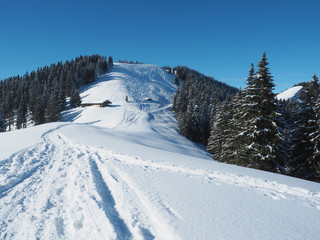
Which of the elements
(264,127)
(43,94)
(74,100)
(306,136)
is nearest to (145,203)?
(264,127)

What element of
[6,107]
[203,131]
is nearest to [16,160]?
[203,131]

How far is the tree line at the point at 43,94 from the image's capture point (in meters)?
53.1

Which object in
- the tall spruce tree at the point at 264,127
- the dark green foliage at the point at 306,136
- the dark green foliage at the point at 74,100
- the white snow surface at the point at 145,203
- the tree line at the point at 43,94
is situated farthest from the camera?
the dark green foliage at the point at 74,100

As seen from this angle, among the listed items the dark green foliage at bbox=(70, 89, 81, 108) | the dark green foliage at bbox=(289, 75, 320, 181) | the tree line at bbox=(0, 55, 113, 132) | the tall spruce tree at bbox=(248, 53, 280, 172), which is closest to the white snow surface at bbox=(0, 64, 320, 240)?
the tall spruce tree at bbox=(248, 53, 280, 172)

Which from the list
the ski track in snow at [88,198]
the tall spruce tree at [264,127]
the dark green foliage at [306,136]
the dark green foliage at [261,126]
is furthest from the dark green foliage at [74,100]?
the dark green foliage at [306,136]

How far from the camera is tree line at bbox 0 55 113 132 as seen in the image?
53094 mm

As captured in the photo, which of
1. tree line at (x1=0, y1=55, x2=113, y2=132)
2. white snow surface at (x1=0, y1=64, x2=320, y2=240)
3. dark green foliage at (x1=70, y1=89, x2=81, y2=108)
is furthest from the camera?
dark green foliage at (x1=70, y1=89, x2=81, y2=108)

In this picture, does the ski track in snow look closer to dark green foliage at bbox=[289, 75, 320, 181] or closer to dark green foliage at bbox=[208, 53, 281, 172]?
dark green foliage at bbox=[208, 53, 281, 172]

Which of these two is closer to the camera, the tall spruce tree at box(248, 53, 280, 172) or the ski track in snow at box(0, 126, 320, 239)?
the ski track in snow at box(0, 126, 320, 239)

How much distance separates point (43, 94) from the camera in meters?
73.2

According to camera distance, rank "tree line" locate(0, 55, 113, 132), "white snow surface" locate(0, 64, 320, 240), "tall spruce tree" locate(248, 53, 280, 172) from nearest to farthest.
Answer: "white snow surface" locate(0, 64, 320, 240) < "tall spruce tree" locate(248, 53, 280, 172) < "tree line" locate(0, 55, 113, 132)

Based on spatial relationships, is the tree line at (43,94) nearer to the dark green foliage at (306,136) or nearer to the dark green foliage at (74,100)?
the dark green foliage at (74,100)

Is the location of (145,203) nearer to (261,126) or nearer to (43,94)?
(261,126)

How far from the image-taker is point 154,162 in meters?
8.77
